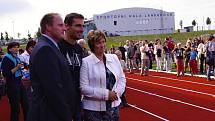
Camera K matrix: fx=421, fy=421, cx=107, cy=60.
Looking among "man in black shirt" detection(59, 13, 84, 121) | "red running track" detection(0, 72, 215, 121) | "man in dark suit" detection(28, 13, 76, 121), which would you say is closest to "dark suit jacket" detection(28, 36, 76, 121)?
"man in dark suit" detection(28, 13, 76, 121)

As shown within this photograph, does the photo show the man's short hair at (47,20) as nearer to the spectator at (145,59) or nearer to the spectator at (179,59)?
A: the spectator at (179,59)

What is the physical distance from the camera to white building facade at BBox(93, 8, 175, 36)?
9581cm

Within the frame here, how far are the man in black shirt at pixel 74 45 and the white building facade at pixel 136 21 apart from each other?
8927 centimetres

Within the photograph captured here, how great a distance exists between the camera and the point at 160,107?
10.9 metres

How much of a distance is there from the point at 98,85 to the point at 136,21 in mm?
96338

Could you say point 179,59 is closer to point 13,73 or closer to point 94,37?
point 13,73

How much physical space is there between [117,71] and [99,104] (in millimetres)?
421

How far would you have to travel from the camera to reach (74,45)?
4.41 metres

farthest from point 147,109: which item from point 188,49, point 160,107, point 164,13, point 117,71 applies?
point 164,13

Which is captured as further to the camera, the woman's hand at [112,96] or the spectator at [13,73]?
the spectator at [13,73]

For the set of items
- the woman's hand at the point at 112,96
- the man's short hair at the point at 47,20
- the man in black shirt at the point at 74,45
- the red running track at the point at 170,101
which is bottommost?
the red running track at the point at 170,101

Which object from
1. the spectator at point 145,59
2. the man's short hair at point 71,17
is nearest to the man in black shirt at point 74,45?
the man's short hair at point 71,17

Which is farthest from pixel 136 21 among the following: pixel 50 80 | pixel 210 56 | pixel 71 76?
pixel 50 80

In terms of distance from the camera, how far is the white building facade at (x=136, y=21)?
95.8 meters
